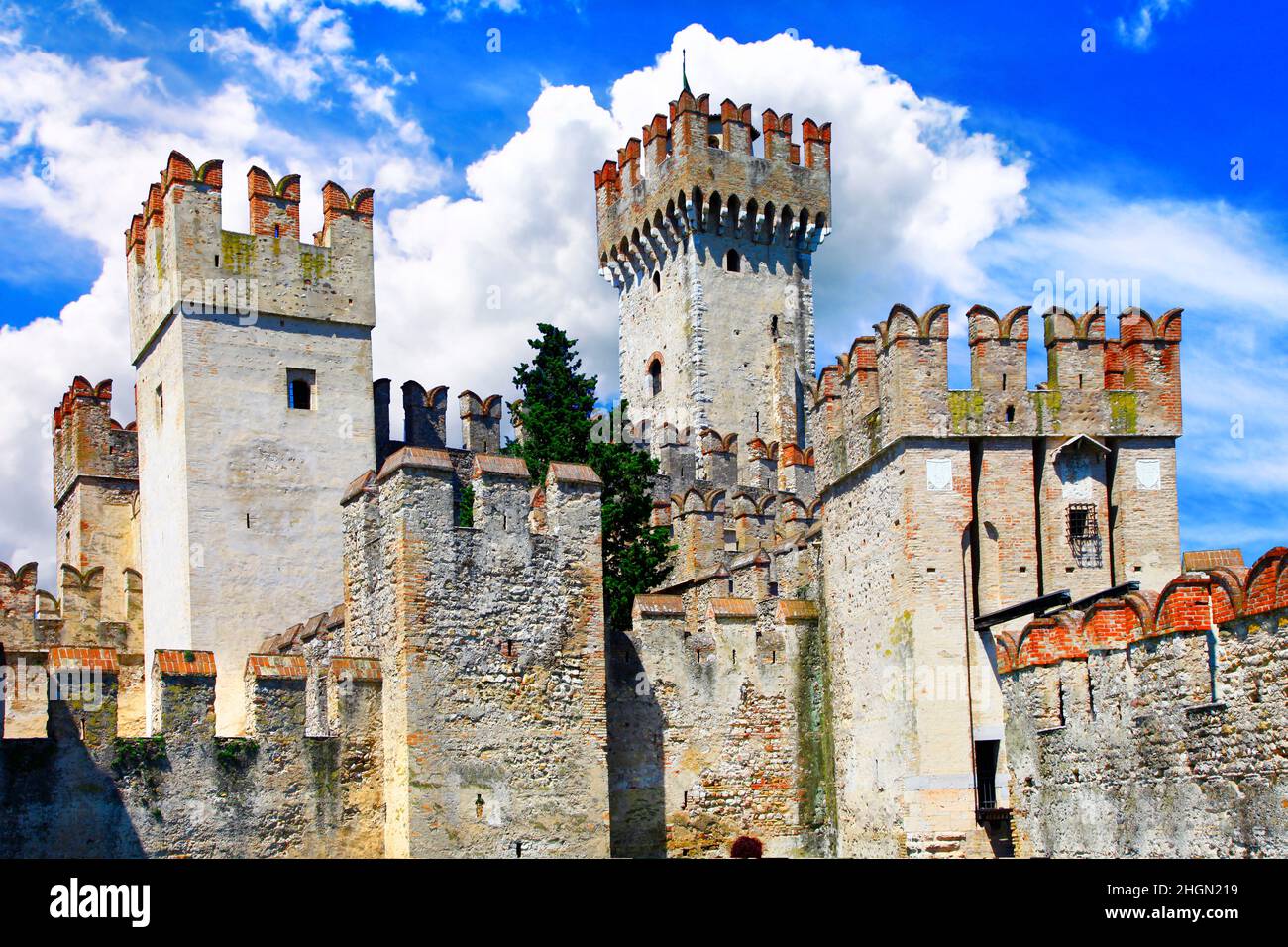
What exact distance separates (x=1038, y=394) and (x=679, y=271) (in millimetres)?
35898

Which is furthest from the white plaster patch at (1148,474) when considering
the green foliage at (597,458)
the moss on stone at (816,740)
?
the green foliage at (597,458)

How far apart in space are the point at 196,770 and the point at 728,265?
1587 inches

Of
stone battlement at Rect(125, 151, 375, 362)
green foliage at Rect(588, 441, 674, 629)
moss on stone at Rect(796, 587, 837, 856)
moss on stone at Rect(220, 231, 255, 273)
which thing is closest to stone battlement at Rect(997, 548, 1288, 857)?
moss on stone at Rect(796, 587, 837, 856)

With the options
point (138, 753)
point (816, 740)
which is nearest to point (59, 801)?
point (138, 753)

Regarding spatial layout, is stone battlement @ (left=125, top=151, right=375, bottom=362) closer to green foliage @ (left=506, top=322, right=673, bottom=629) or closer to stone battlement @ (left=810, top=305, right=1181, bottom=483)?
green foliage @ (left=506, top=322, right=673, bottom=629)

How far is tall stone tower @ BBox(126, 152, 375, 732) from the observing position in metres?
27.5

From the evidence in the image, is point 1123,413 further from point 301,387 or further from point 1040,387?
point 301,387

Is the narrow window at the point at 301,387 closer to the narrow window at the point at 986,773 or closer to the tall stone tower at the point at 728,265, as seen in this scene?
the narrow window at the point at 986,773

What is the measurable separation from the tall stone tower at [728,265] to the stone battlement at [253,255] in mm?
26980

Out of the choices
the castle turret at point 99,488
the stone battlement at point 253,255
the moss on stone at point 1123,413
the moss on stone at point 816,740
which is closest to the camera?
the moss on stone at point 1123,413

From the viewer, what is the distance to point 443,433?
36312mm

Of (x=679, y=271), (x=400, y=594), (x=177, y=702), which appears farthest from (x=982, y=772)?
(x=679, y=271)

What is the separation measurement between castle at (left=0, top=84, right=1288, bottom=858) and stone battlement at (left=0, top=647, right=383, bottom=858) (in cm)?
4

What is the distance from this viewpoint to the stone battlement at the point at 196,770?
19.6 m
